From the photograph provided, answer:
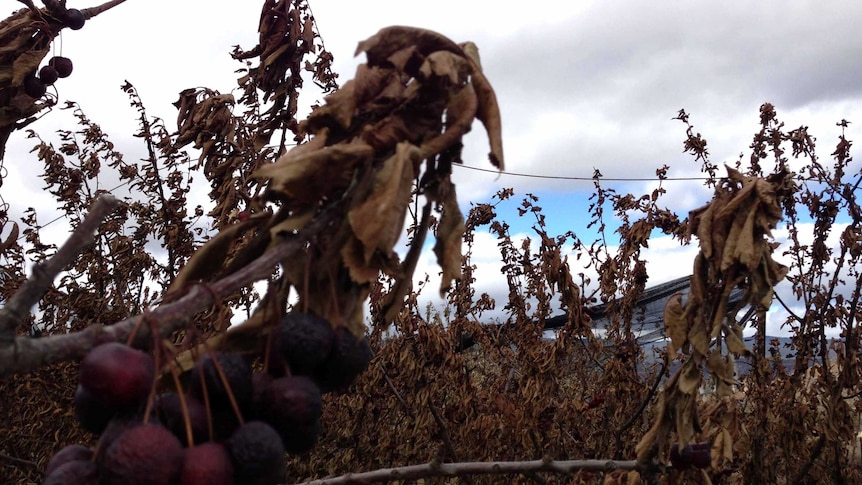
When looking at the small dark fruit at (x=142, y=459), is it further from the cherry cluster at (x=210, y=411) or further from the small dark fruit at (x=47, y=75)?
the small dark fruit at (x=47, y=75)

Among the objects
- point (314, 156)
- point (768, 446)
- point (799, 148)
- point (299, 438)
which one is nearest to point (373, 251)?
point (314, 156)

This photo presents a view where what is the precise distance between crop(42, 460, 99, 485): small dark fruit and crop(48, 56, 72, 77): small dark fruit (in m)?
1.71

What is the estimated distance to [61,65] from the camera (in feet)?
6.93

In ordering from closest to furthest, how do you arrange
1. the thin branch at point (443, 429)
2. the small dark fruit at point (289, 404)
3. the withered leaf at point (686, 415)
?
1. the small dark fruit at point (289, 404)
2. the withered leaf at point (686, 415)
3. the thin branch at point (443, 429)

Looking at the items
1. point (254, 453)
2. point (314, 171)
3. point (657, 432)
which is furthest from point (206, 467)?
point (657, 432)

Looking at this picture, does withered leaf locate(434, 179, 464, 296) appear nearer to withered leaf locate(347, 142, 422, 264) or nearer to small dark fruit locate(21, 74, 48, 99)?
withered leaf locate(347, 142, 422, 264)

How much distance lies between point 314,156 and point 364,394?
3.61 metres

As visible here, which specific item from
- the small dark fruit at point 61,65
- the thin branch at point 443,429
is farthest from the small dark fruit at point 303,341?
the thin branch at point 443,429

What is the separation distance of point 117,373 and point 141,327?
74 millimetres

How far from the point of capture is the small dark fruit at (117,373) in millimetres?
731

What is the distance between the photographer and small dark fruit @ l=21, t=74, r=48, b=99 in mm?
1977

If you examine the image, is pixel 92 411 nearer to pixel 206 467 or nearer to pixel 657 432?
pixel 206 467

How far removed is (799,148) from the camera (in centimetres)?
496

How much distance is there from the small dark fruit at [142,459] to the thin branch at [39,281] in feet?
0.52
